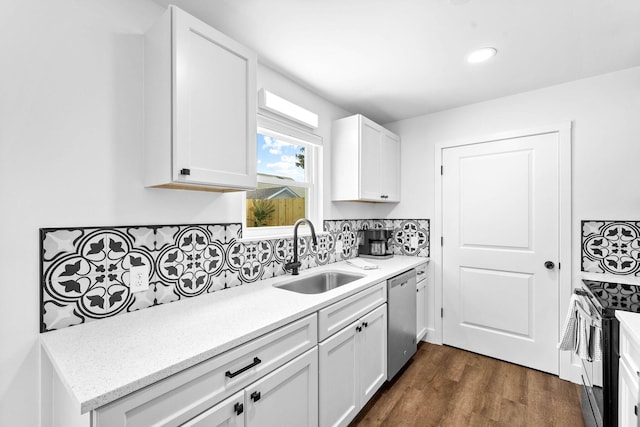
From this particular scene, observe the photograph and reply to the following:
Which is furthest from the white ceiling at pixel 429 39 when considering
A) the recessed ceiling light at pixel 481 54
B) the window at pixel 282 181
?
the window at pixel 282 181

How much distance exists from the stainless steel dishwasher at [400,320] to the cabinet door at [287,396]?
916 millimetres

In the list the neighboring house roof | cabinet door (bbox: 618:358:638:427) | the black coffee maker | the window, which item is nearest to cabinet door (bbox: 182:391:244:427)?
the window

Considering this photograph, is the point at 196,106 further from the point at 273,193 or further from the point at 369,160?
the point at 369,160

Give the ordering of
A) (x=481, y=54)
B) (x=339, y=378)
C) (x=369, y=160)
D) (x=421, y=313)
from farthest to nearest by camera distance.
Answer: (x=421, y=313), (x=369, y=160), (x=481, y=54), (x=339, y=378)

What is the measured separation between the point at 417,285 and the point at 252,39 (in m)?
2.43

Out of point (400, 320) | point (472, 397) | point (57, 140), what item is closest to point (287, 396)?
point (400, 320)

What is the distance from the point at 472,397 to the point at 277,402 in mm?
1639

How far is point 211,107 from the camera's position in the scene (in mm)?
1431

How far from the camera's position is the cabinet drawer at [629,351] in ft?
3.85

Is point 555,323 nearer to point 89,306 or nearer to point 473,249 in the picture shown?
point 473,249

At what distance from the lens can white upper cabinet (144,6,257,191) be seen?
1308 millimetres

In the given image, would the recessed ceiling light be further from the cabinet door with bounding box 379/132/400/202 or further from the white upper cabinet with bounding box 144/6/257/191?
the white upper cabinet with bounding box 144/6/257/191

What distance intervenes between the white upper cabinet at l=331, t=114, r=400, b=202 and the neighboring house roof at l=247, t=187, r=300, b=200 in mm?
478

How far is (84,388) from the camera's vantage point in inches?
31.3
